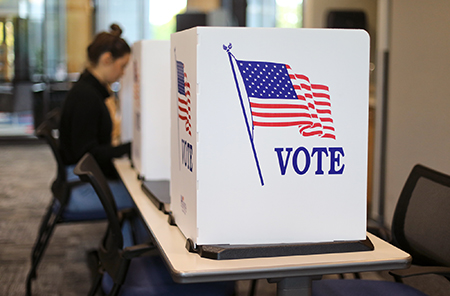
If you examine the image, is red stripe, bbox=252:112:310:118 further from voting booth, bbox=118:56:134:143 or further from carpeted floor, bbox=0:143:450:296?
voting booth, bbox=118:56:134:143

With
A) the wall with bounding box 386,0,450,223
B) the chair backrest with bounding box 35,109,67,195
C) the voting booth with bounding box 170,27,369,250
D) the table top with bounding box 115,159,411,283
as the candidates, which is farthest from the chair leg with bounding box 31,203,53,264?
the wall with bounding box 386,0,450,223

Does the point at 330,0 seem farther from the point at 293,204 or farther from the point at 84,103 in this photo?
the point at 293,204

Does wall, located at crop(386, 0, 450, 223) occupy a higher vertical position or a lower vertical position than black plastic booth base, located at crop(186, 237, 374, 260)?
higher

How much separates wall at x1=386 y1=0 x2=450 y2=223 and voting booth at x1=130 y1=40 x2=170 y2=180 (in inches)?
58.8

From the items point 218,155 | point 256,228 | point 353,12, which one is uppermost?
point 353,12

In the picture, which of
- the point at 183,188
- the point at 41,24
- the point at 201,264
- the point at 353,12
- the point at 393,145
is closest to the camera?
the point at 201,264

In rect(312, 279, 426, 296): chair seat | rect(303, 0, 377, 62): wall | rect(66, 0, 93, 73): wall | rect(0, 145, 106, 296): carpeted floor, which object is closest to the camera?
rect(312, 279, 426, 296): chair seat

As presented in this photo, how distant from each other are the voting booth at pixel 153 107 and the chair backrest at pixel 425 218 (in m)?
0.95

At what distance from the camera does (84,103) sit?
2.62 metres

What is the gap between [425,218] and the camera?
174cm

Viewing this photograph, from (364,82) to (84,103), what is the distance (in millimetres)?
1697

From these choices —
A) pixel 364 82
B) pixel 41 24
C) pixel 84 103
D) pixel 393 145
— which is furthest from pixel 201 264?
pixel 41 24

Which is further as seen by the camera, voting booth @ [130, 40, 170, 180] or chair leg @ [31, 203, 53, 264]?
chair leg @ [31, 203, 53, 264]

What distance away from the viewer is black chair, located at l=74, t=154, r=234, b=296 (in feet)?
5.32
